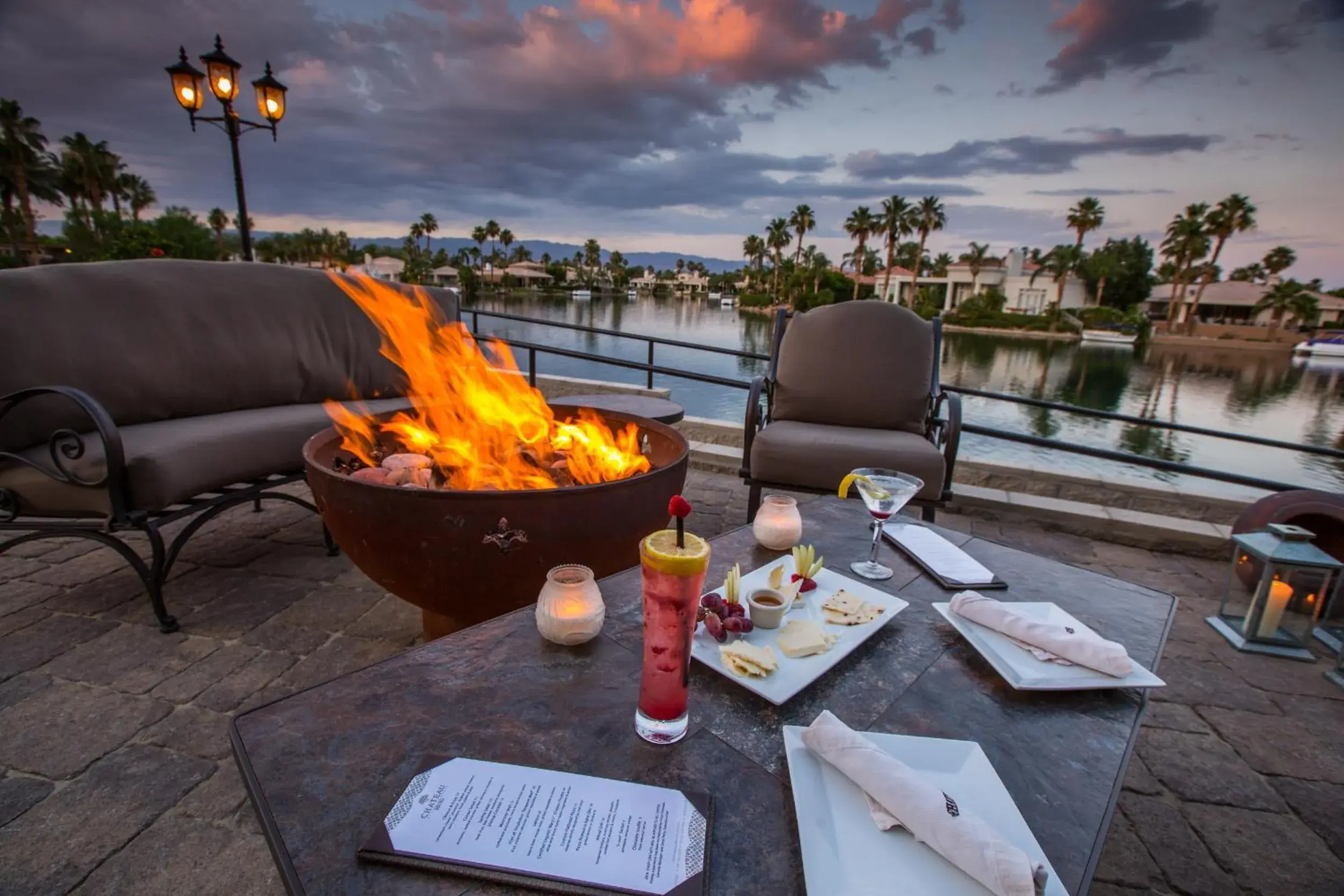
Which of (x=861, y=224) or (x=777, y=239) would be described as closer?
(x=861, y=224)

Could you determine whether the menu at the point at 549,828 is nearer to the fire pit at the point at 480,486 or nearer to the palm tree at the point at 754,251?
the fire pit at the point at 480,486

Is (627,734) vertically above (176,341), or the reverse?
(176,341)

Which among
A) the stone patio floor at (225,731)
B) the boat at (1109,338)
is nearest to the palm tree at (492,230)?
the boat at (1109,338)

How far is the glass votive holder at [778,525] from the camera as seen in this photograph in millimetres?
1653

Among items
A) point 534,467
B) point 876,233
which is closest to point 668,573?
point 534,467

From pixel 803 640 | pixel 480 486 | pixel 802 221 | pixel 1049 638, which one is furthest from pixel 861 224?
pixel 803 640

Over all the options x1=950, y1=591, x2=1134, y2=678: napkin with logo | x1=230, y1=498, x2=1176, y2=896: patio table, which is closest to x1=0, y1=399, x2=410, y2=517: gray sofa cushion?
x1=230, y1=498, x2=1176, y2=896: patio table

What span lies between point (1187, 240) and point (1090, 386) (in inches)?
768

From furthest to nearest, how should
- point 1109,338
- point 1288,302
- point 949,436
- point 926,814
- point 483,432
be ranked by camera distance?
1. point 1288,302
2. point 1109,338
3. point 949,436
4. point 483,432
5. point 926,814

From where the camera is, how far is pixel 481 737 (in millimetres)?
876

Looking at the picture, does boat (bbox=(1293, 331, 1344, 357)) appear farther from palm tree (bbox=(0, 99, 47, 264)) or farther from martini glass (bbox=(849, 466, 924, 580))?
palm tree (bbox=(0, 99, 47, 264))

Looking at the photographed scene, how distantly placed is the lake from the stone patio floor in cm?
798

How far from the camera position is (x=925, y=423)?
128 inches

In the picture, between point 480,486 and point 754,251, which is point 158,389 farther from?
point 754,251
